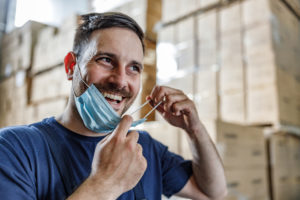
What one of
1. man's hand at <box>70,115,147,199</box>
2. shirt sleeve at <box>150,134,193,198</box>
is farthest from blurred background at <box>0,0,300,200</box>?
man's hand at <box>70,115,147,199</box>

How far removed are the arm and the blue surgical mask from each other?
0.24 metres

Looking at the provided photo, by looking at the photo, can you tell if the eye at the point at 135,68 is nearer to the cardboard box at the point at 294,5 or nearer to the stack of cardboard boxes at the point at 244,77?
the stack of cardboard boxes at the point at 244,77

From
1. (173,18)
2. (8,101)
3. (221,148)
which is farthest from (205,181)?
(8,101)

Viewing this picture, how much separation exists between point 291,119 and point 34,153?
2.17 m

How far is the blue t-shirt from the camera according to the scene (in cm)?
71

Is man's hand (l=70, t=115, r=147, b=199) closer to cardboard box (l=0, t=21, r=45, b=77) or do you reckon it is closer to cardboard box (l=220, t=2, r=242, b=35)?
cardboard box (l=220, t=2, r=242, b=35)

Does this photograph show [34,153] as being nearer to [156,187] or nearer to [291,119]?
Answer: [156,187]

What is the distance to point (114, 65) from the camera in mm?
1002

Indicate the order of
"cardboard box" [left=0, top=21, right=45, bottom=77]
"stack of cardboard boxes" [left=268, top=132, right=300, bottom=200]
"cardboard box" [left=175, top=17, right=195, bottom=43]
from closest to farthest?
"stack of cardboard boxes" [left=268, top=132, right=300, bottom=200] → "cardboard box" [left=175, top=17, right=195, bottom=43] → "cardboard box" [left=0, top=21, right=45, bottom=77]

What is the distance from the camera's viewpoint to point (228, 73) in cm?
237

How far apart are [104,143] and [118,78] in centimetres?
32

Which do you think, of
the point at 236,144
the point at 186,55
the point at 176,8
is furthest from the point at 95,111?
the point at 176,8

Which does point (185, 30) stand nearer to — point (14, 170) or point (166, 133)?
point (166, 133)

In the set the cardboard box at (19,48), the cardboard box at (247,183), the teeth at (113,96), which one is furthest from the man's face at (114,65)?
the cardboard box at (19,48)
